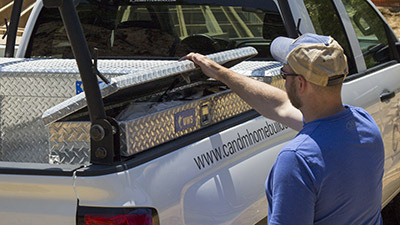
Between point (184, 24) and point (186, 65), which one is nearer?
point (186, 65)

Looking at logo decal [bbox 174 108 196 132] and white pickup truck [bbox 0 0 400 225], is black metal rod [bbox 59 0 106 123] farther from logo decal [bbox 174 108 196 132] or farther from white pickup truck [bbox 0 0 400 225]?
logo decal [bbox 174 108 196 132]

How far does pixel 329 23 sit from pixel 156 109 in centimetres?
212

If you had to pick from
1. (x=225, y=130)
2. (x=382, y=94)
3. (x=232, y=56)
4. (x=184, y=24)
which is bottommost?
(x=382, y=94)

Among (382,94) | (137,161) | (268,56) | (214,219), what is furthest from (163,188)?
(382,94)

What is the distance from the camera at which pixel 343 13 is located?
4.68 meters

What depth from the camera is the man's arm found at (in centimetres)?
297

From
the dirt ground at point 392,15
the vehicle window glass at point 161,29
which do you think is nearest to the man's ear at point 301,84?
the vehicle window glass at point 161,29

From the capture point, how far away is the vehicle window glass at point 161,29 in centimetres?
430

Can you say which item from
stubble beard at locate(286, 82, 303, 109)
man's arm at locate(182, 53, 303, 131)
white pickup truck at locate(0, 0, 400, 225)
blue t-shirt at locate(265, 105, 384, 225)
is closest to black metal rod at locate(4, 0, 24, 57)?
white pickup truck at locate(0, 0, 400, 225)

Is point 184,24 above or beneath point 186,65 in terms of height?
above

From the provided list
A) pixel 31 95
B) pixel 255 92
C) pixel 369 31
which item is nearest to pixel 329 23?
pixel 369 31

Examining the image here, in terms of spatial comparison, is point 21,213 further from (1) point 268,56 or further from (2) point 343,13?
(2) point 343,13

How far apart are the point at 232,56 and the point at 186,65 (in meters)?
0.41

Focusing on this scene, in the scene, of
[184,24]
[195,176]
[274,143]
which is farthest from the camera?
[184,24]
